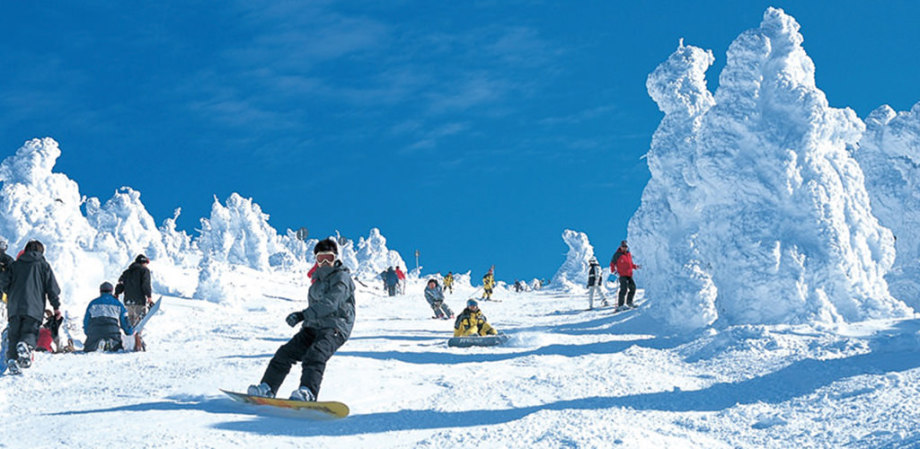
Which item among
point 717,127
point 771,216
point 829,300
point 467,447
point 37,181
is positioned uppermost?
point 37,181

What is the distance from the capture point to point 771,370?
8695 millimetres

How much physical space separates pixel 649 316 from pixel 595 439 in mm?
11488

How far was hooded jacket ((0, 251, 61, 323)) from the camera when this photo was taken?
981 cm

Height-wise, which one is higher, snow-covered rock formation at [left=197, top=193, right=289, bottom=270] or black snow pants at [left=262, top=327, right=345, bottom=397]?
snow-covered rock formation at [left=197, top=193, right=289, bottom=270]

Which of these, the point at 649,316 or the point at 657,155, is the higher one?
the point at 657,155

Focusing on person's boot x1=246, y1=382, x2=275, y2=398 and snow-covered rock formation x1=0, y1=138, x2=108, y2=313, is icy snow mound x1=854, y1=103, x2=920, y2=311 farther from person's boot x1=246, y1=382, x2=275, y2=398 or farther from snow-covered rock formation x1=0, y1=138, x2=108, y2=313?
snow-covered rock formation x1=0, y1=138, x2=108, y2=313

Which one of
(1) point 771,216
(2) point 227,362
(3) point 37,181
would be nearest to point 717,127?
(1) point 771,216

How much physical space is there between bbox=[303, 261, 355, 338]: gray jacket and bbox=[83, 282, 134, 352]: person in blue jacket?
6546mm

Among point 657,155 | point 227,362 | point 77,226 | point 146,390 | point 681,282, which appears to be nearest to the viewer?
point 146,390

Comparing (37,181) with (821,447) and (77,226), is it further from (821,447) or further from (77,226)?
(821,447)

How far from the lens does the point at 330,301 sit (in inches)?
266

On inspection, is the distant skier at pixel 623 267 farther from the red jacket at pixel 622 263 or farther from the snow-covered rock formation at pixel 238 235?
the snow-covered rock formation at pixel 238 235

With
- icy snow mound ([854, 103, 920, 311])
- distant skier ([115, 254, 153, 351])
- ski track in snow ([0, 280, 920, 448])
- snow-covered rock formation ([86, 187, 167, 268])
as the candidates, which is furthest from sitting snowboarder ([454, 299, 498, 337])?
snow-covered rock formation ([86, 187, 167, 268])

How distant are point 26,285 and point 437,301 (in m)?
12.4
